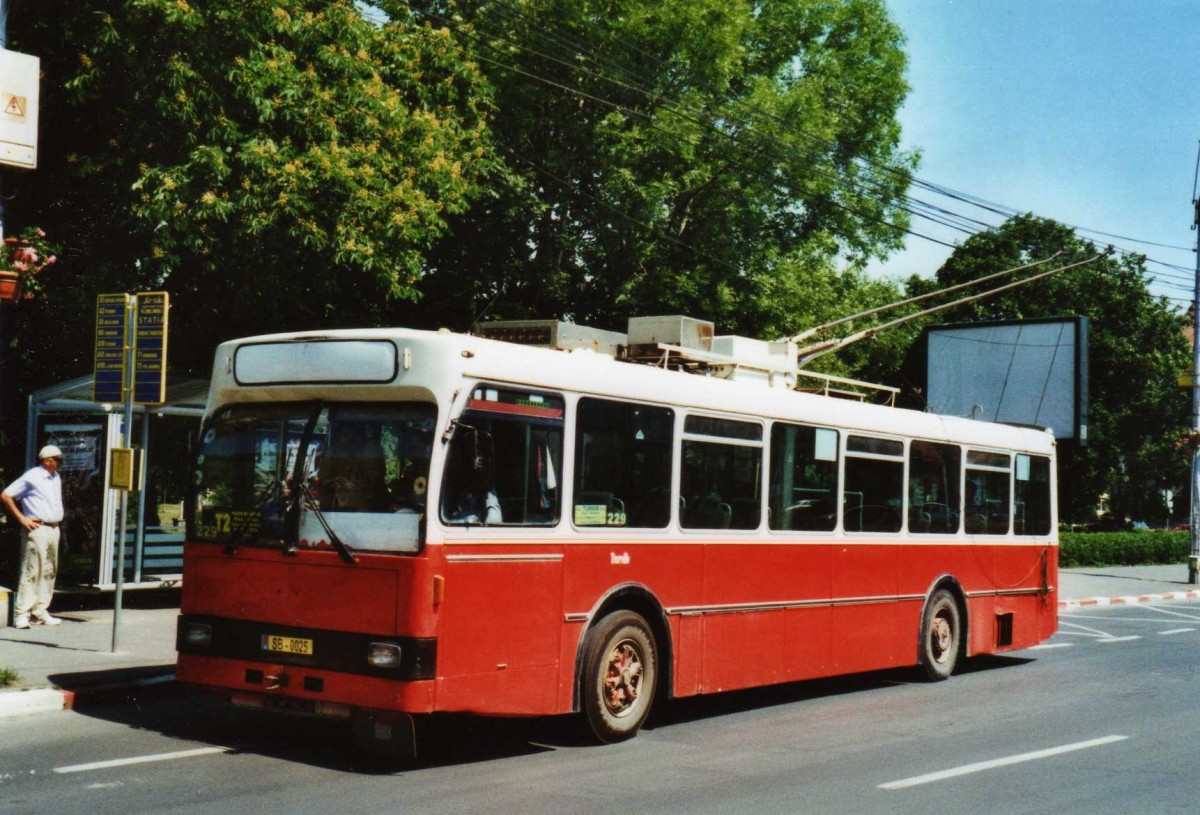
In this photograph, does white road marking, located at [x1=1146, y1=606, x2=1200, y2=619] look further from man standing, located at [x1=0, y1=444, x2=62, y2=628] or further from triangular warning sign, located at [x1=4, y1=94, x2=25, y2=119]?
triangular warning sign, located at [x1=4, y1=94, x2=25, y2=119]

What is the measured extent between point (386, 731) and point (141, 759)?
1552 mm

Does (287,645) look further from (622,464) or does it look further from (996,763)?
(996,763)

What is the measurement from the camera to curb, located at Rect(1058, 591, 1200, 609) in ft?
77.4

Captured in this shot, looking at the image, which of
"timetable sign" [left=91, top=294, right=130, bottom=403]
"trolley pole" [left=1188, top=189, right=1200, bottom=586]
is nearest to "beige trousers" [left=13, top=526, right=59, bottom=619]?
"timetable sign" [left=91, top=294, right=130, bottom=403]

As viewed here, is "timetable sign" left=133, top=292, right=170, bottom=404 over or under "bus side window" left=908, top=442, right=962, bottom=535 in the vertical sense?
over

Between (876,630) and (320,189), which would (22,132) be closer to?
(320,189)

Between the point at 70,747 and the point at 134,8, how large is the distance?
989 cm

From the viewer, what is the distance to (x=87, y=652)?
11758mm

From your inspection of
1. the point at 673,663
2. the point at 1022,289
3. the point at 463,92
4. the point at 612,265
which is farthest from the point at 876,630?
the point at 1022,289

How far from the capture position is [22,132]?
521 inches

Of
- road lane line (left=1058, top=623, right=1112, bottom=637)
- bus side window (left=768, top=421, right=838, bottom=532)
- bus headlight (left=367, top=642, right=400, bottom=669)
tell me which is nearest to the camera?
bus headlight (left=367, top=642, right=400, bottom=669)

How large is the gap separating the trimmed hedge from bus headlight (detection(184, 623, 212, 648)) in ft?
96.9

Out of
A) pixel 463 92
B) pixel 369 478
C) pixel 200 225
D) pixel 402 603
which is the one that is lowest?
pixel 402 603

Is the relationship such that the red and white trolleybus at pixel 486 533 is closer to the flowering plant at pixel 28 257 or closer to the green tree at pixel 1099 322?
the flowering plant at pixel 28 257
